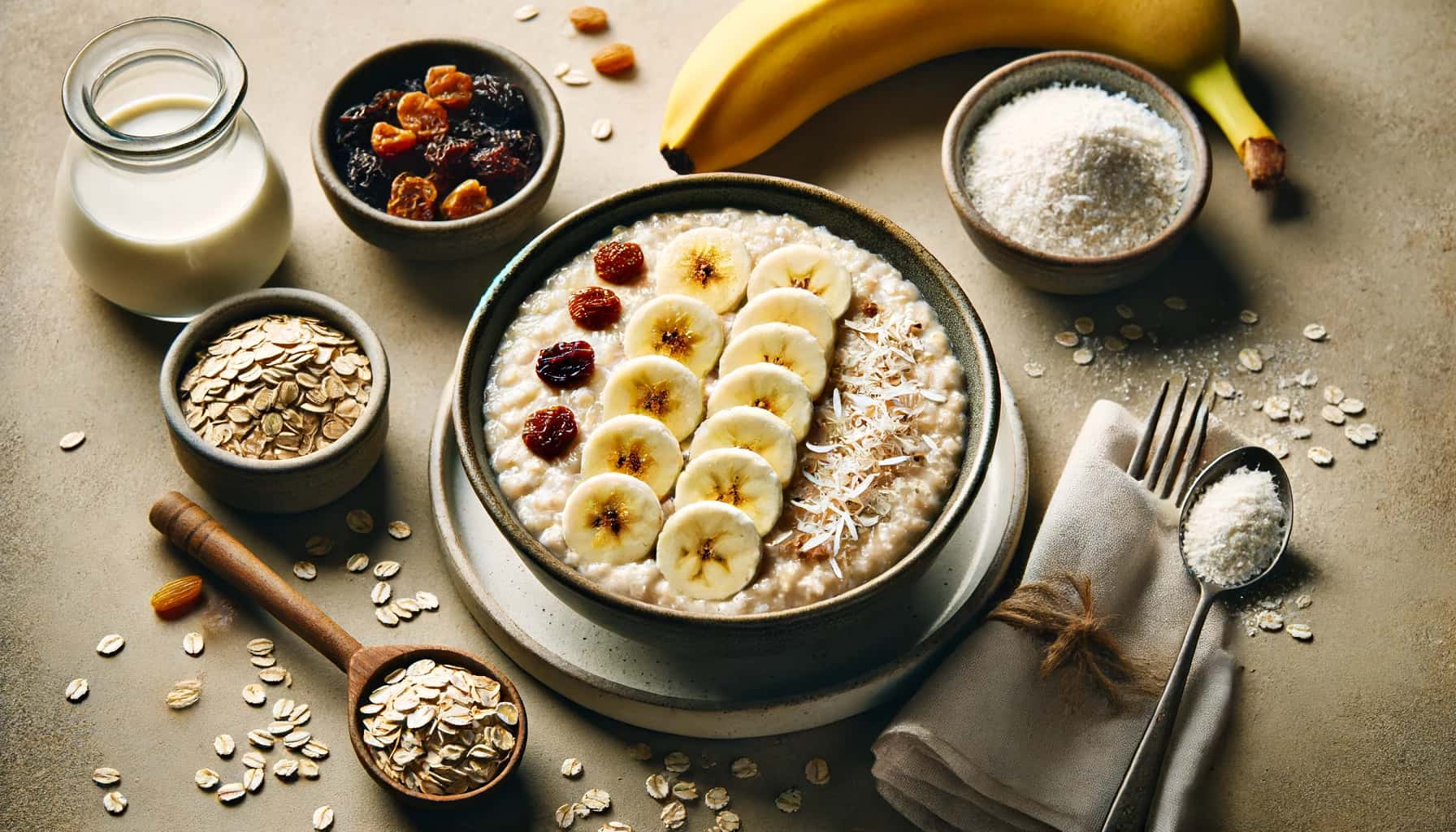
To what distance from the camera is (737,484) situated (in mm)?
2133

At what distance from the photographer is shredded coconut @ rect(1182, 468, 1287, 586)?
230 centimetres

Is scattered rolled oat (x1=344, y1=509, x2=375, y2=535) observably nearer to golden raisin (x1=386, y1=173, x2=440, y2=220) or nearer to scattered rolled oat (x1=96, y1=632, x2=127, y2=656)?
scattered rolled oat (x1=96, y1=632, x2=127, y2=656)

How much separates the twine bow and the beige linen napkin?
2 centimetres

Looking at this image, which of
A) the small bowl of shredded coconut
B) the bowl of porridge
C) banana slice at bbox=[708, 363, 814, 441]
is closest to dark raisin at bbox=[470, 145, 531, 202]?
the bowl of porridge

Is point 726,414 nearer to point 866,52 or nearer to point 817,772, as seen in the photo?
point 817,772

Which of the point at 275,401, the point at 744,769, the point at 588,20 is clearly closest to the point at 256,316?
the point at 275,401

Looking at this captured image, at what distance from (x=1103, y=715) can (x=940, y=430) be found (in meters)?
0.56

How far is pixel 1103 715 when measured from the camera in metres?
2.21

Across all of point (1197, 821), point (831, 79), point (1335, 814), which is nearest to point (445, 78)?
point (831, 79)

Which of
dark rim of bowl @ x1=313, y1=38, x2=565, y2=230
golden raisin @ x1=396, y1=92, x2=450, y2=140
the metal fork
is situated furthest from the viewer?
golden raisin @ x1=396, y1=92, x2=450, y2=140

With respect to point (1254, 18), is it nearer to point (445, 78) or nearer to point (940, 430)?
point (940, 430)

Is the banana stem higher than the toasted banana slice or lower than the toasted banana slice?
higher

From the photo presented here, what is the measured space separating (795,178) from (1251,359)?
3.47 ft

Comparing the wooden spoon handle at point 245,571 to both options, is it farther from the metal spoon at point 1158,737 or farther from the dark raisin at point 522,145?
the metal spoon at point 1158,737
